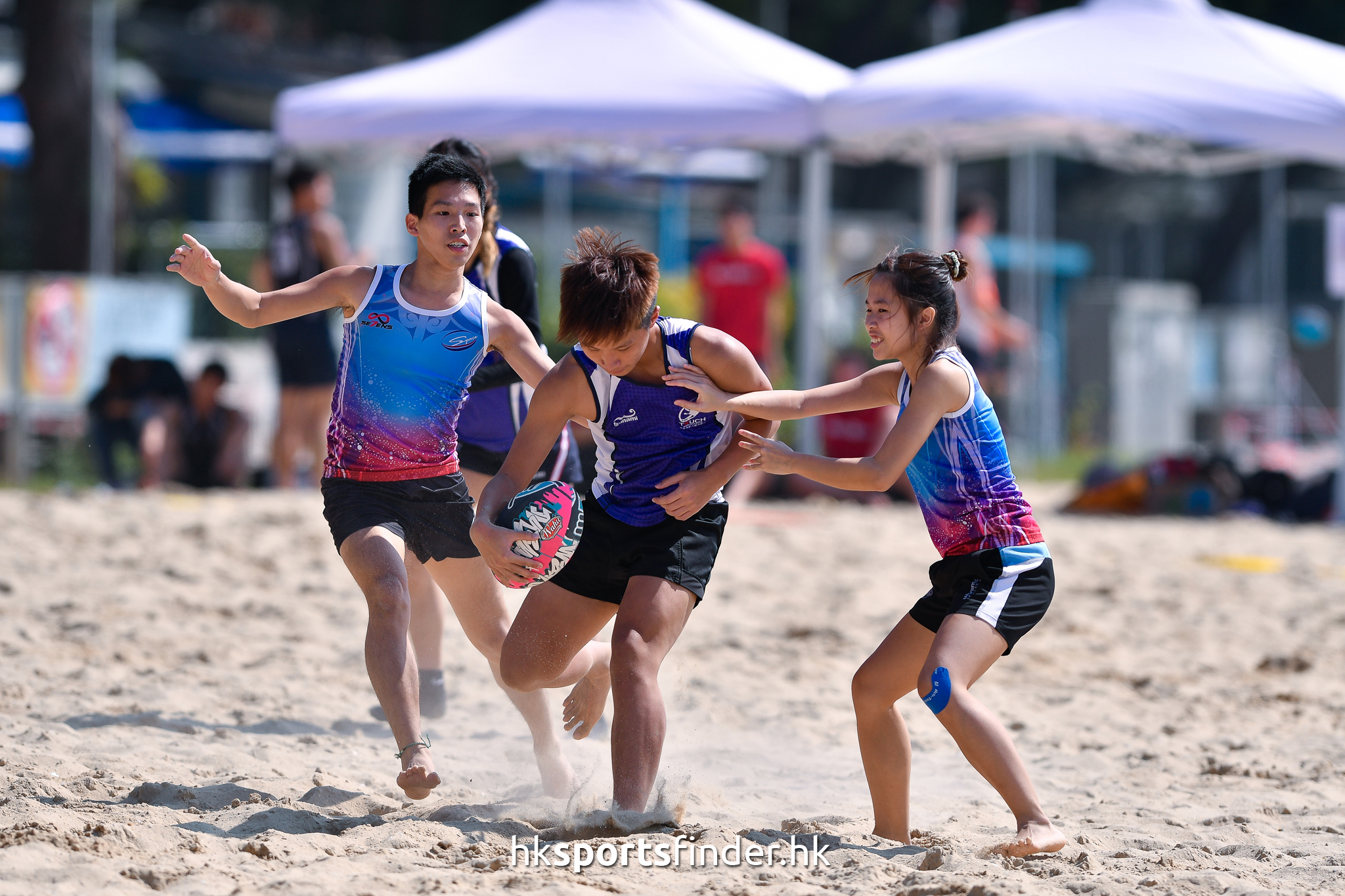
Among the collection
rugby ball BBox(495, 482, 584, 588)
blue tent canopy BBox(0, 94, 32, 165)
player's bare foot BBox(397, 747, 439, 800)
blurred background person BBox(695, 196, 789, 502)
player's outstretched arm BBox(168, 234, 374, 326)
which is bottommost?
player's bare foot BBox(397, 747, 439, 800)

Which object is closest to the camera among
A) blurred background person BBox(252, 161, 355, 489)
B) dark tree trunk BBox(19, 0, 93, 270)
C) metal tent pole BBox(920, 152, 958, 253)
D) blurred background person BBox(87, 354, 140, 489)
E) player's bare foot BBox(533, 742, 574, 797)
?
player's bare foot BBox(533, 742, 574, 797)

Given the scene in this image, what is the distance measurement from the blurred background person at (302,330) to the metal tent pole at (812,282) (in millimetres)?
3589

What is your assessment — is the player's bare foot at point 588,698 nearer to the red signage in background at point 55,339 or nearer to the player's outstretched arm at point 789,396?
the player's outstretched arm at point 789,396

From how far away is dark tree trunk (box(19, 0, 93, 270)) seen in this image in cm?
1362

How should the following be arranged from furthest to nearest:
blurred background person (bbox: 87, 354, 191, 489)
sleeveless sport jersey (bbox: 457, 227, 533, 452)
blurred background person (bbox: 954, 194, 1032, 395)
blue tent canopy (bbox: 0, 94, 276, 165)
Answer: blue tent canopy (bbox: 0, 94, 276, 165), blurred background person (bbox: 87, 354, 191, 489), blurred background person (bbox: 954, 194, 1032, 395), sleeveless sport jersey (bbox: 457, 227, 533, 452)

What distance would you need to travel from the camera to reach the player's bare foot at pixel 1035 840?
11.4 feet

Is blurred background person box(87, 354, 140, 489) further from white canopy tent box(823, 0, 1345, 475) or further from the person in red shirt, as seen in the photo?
white canopy tent box(823, 0, 1345, 475)

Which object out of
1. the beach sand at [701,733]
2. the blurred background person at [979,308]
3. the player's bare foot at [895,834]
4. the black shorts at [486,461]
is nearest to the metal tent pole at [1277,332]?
the blurred background person at [979,308]

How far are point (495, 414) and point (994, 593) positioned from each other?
75.3 inches

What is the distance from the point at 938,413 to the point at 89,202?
12.3 metres

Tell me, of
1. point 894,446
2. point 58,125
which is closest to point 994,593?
point 894,446

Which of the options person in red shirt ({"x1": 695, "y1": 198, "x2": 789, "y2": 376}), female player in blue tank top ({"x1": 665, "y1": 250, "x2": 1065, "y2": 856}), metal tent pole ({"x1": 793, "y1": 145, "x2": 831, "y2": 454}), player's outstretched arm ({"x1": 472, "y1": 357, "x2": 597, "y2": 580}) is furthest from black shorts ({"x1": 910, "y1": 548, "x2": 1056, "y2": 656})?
metal tent pole ({"x1": 793, "y1": 145, "x2": 831, "y2": 454})

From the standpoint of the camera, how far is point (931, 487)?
3.77 m

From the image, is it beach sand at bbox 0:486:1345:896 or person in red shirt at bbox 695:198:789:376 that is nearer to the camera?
beach sand at bbox 0:486:1345:896
